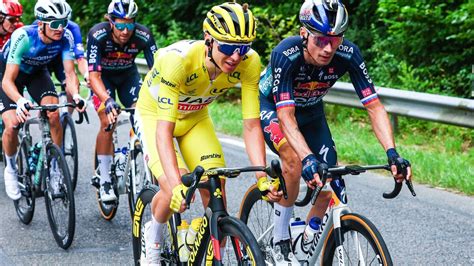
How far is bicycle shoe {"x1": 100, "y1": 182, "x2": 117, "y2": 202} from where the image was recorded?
26.6ft

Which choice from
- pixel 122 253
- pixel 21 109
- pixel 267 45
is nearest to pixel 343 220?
pixel 122 253

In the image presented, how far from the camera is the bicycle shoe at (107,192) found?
8.09 metres

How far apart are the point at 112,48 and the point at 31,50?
2.46ft

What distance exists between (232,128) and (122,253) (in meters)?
5.56

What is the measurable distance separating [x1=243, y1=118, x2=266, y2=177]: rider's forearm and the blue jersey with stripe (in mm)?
3356

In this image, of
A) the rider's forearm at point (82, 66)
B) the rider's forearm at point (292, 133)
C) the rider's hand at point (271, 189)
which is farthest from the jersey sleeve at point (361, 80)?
the rider's forearm at point (82, 66)

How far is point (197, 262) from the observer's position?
521 centimetres

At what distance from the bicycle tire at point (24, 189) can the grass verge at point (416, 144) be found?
359 centimetres

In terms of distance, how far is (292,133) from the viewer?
530 centimetres

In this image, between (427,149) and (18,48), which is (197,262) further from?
(427,149)

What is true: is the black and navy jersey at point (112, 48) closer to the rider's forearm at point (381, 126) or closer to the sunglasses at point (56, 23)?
the sunglasses at point (56, 23)

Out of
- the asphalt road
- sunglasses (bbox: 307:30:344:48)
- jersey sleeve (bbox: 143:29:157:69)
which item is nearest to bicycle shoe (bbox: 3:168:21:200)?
the asphalt road

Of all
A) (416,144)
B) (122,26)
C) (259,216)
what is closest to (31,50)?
(122,26)

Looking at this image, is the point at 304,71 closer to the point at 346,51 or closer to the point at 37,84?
the point at 346,51
